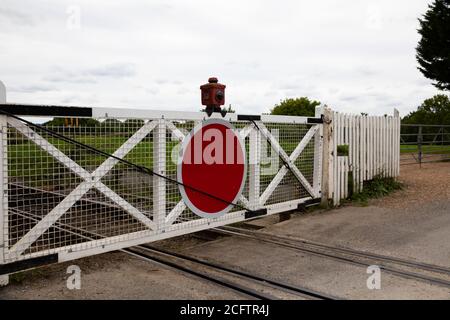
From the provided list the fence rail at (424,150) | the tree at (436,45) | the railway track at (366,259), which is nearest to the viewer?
the railway track at (366,259)

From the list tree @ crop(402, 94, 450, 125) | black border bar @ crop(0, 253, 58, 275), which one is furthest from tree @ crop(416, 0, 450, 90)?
tree @ crop(402, 94, 450, 125)

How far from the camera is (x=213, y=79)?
248 inches

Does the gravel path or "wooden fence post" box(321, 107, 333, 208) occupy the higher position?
"wooden fence post" box(321, 107, 333, 208)

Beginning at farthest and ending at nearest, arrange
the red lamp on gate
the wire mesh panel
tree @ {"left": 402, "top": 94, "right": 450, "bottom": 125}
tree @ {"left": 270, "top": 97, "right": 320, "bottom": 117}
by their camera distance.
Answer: tree @ {"left": 270, "top": 97, "right": 320, "bottom": 117} < tree @ {"left": 402, "top": 94, "right": 450, "bottom": 125} < the red lamp on gate < the wire mesh panel

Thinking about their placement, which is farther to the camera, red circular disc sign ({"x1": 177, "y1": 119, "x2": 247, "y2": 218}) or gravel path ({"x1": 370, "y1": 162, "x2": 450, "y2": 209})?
gravel path ({"x1": 370, "y1": 162, "x2": 450, "y2": 209})

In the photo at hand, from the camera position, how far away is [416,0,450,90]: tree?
87.4ft

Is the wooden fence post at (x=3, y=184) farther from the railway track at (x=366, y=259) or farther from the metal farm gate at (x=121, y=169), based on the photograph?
the railway track at (x=366, y=259)

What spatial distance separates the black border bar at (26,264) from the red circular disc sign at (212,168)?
1.88m

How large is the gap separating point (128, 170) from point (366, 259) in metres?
3.48

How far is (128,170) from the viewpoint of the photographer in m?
6.43

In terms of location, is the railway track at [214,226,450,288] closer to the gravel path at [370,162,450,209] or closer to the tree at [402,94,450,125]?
the gravel path at [370,162,450,209]

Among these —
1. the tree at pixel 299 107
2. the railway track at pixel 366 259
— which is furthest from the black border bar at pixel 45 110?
the tree at pixel 299 107

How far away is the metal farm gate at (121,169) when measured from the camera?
4.54m
